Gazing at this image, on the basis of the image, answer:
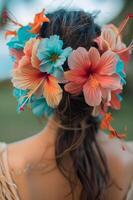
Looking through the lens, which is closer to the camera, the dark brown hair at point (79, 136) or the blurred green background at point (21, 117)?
the dark brown hair at point (79, 136)

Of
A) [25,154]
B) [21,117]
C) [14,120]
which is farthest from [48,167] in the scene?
[21,117]

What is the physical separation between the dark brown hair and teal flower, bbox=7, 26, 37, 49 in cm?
3

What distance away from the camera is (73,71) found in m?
1.02

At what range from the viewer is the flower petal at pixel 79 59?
3.28 feet

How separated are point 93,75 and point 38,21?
20 cm

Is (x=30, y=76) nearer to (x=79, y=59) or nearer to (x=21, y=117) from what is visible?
(x=79, y=59)

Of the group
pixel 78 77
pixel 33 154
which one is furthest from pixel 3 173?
pixel 78 77

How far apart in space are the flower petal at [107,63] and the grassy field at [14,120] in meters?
1.12

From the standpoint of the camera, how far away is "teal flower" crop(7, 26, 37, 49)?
1.10 m

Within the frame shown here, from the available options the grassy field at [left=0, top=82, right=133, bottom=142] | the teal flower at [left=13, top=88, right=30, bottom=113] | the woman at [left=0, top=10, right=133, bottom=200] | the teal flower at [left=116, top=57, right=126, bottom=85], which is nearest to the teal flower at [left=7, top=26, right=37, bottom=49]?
the woman at [left=0, top=10, right=133, bottom=200]

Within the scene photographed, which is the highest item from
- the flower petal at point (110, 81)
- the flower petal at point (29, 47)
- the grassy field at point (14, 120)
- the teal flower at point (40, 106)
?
the flower petal at point (29, 47)

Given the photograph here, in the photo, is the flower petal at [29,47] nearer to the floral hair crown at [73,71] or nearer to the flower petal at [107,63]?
the floral hair crown at [73,71]

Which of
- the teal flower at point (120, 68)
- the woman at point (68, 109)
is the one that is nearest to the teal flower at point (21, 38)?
the woman at point (68, 109)

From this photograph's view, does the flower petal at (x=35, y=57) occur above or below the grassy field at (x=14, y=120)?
above
